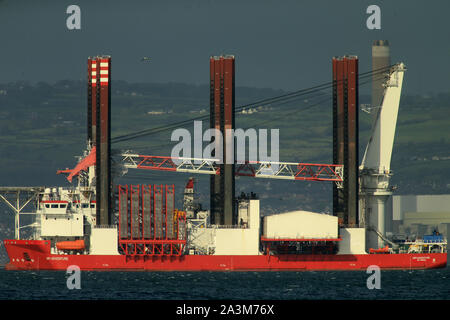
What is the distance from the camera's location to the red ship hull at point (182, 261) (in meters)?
102

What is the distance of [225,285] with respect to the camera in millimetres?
87812

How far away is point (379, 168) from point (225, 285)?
28416 mm

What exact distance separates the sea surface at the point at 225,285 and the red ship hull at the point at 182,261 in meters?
0.84

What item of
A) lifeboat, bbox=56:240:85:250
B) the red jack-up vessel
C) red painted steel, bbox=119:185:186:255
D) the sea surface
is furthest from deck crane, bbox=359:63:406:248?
lifeboat, bbox=56:240:85:250

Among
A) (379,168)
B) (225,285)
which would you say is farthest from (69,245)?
(379,168)

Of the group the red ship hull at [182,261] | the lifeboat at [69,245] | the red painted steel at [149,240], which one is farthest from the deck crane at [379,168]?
the lifeboat at [69,245]

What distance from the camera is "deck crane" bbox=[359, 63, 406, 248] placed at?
357 feet

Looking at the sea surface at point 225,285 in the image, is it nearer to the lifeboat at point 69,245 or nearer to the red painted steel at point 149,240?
the lifeboat at point 69,245

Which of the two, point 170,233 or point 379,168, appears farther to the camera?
point 379,168

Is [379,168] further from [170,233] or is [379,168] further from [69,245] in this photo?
[69,245]

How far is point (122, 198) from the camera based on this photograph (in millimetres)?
101812
